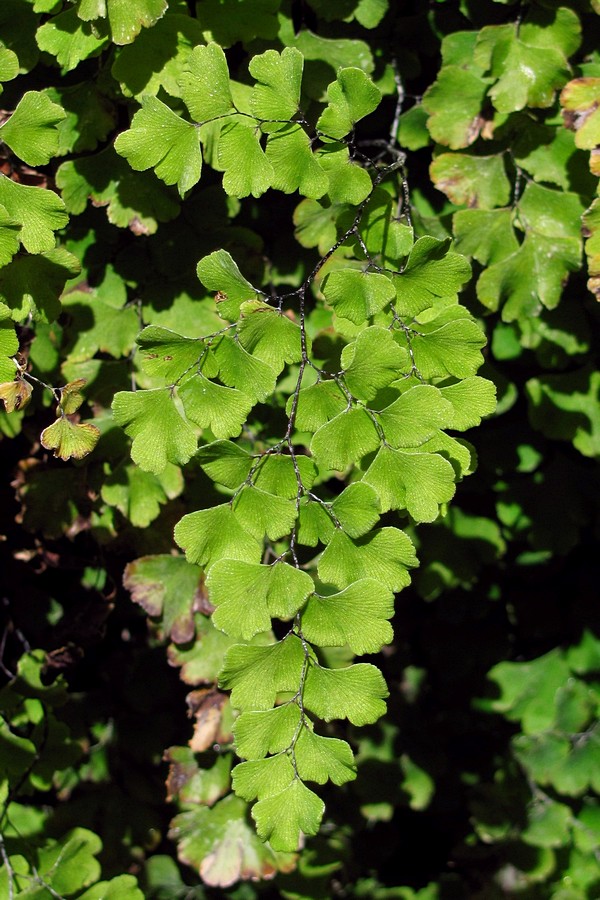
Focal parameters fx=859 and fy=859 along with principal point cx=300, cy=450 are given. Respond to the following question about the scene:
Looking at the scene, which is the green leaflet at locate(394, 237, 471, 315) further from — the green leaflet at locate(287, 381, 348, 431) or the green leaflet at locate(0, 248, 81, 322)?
the green leaflet at locate(0, 248, 81, 322)

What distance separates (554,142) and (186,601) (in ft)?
3.08

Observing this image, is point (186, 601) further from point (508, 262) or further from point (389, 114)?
point (389, 114)

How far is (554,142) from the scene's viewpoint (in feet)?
4.33

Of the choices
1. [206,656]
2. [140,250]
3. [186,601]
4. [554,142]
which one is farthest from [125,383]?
[554,142]

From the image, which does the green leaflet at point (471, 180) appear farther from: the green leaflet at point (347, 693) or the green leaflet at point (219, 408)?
the green leaflet at point (347, 693)

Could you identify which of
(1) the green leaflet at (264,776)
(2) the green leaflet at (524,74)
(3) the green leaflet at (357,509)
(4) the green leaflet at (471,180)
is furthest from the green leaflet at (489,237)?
(1) the green leaflet at (264,776)

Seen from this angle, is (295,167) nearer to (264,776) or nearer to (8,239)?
(8,239)

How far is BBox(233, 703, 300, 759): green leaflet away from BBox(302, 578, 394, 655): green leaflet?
0.29ft

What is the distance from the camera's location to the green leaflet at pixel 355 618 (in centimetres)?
89

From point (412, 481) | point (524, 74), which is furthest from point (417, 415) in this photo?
point (524, 74)

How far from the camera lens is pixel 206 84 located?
0.98 metres

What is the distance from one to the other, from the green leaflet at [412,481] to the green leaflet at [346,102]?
36cm

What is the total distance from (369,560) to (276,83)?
21.4 inches

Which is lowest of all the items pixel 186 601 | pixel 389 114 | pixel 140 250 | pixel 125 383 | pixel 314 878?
pixel 314 878
